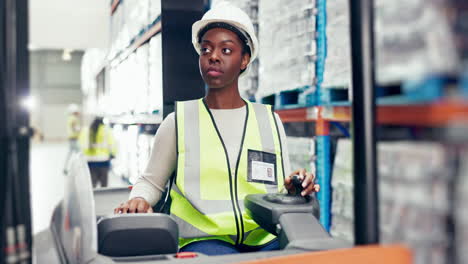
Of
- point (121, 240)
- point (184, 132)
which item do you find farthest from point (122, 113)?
point (121, 240)

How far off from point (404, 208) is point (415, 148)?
0.35ft

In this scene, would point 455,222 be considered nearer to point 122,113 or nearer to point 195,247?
point 195,247

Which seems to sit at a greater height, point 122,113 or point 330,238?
point 122,113

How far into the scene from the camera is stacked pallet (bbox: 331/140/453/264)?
61 centimetres

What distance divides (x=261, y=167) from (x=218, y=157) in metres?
0.17

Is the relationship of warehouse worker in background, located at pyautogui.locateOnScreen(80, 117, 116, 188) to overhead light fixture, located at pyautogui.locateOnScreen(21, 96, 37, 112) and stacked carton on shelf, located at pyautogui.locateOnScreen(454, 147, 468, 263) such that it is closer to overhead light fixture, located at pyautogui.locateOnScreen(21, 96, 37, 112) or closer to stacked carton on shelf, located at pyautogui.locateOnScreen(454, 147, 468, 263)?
overhead light fixture, located at pyautogui.locateOnScreen(21, 96, 37, 112)

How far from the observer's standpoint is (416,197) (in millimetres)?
659

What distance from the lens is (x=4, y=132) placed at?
0.86m

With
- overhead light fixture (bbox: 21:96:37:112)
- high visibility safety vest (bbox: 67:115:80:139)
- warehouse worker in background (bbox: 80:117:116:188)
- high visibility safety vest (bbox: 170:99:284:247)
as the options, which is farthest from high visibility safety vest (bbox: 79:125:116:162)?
overhead light fixture (bbox: 21:96:37:112)

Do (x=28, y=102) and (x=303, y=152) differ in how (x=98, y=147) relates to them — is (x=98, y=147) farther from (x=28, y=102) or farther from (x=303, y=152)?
(x=28, y=102)

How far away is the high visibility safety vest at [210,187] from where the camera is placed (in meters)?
1.70

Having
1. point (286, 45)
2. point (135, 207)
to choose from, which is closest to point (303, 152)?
point (286, 45)

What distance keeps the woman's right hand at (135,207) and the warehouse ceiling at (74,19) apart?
26.0 ft

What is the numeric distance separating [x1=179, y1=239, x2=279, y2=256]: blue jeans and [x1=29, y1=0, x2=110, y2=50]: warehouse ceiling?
8.06m
